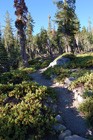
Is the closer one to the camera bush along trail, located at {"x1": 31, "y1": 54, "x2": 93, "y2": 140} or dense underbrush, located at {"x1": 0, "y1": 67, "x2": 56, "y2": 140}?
dense underbrush, located at {"x1": 0, "y1": 67, "x2": 56, "y2": 140}

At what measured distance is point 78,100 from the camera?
543cm

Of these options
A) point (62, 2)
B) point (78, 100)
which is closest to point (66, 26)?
point (62, 2)

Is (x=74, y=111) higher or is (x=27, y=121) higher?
(x=27, y=121)

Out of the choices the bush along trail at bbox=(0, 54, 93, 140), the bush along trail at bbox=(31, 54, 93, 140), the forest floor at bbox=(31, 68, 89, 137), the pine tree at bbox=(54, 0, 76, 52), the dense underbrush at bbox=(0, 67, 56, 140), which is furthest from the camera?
the pine tree at bbox=(54, 0, 76, 52)

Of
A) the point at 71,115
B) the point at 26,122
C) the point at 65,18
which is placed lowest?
the point at 71,115

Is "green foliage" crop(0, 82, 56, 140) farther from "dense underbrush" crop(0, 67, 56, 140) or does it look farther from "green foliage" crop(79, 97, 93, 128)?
"green foliage" crop(79, 97, 93, 128)

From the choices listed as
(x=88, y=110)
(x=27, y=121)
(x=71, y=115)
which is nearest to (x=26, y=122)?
(x=27, y=121)

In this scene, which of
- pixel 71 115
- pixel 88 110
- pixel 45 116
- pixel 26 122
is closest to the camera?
pixel 26 122

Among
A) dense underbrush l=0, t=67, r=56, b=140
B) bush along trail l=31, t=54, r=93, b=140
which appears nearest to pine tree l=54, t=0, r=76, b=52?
bush along trail l=31, t=54, r=93, b=140

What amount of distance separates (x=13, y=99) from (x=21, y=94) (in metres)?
0.52

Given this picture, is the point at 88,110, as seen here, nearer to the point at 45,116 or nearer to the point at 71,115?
the point at 71,115

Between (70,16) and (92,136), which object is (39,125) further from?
(70,16)

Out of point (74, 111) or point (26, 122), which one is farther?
point (74, 111)

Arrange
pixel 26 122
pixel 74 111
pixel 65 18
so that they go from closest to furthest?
pixel 26 122 → pixel 74 111 → pixel 65 18
